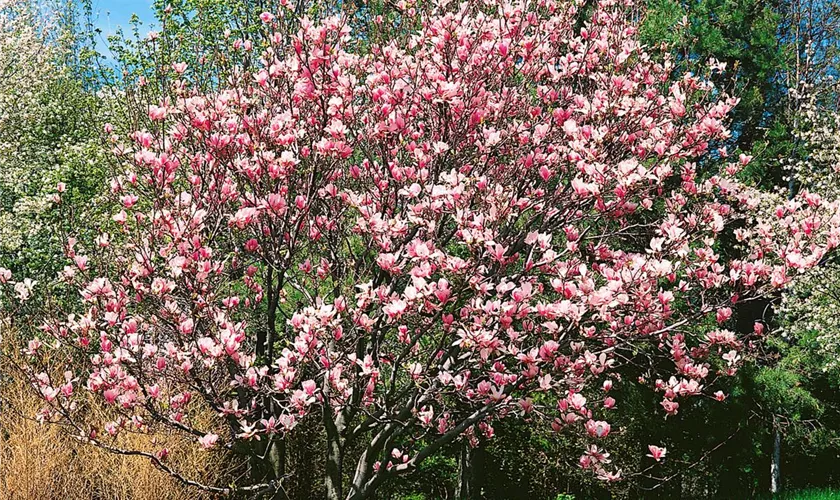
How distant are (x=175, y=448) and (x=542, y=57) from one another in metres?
3.95

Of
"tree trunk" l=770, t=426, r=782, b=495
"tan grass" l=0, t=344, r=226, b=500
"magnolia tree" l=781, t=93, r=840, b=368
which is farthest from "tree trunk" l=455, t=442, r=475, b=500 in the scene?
"tree trunk" l=770, t=426, r=782, b=495

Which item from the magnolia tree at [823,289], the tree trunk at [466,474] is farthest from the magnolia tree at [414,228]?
the magnolia tree at [823,289]

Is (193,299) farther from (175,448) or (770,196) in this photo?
(770,196)

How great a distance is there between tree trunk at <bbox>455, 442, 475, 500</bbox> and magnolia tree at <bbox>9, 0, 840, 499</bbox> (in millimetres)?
3162

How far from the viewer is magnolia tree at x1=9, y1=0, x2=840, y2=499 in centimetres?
324

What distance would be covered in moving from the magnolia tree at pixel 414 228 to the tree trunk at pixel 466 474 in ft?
10.4

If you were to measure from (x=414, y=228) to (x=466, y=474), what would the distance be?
4.27 meters

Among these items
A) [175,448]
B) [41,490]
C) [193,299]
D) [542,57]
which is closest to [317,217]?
[193,299]

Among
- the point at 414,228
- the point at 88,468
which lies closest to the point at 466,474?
the point at 88,468

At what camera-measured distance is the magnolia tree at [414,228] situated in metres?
3.24

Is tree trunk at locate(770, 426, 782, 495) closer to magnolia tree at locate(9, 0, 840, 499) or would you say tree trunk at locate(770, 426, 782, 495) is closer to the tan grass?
magnolia tree at locate(9, 0, 840, 499)

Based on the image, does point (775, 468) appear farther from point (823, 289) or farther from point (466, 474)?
point (466, 474)

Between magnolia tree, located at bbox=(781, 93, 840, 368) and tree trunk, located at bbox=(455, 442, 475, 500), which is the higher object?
magnolia tree, located at bbox=(781, 93, 840, 368)

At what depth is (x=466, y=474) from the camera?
289 inches
